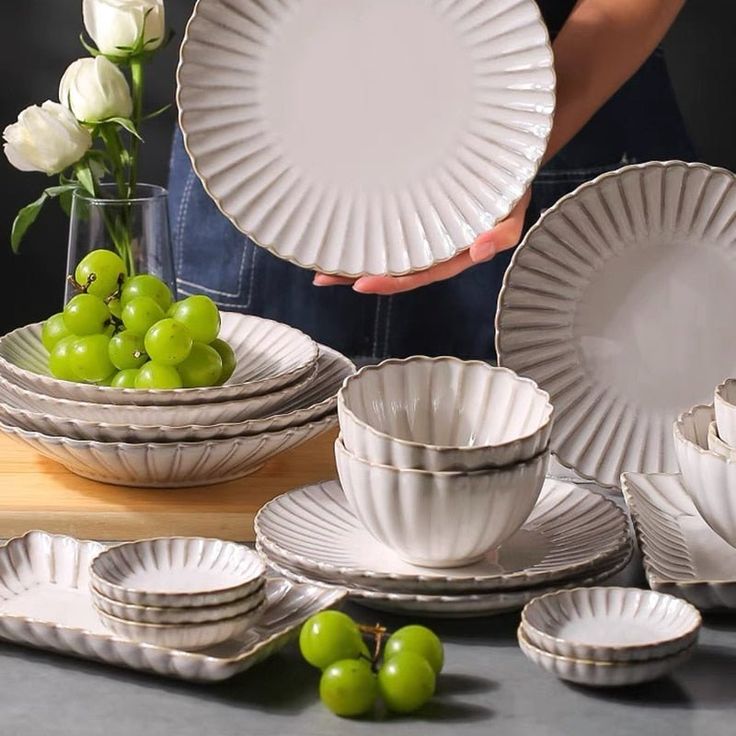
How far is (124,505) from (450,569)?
313 mm

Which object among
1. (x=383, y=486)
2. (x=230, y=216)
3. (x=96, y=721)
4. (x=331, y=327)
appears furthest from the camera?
(x=331, y=327)

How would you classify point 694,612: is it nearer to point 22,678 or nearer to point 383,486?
point 383,486

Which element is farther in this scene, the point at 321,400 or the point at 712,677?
the point at 321,400

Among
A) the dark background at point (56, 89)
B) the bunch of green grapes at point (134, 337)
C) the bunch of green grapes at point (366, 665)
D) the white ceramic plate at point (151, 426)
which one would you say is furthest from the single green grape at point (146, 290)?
the dark background at point (56, 89)

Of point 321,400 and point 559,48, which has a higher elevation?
point 559,48

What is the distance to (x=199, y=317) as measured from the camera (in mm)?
1188

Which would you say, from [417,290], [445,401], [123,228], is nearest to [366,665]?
[445,401]

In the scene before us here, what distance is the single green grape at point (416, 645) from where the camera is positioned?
812mm

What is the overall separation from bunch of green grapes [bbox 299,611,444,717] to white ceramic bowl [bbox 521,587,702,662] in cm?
7

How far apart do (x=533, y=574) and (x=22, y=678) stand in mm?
333

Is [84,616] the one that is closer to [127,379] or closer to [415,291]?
[127,379]

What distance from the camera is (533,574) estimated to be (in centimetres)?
93

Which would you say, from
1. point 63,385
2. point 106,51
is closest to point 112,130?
point 106,51

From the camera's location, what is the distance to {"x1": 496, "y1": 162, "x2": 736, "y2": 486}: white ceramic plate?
117 cm
